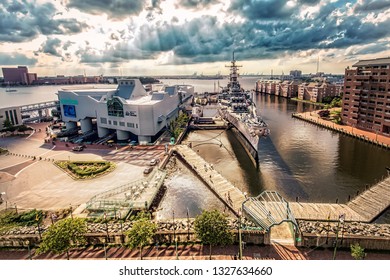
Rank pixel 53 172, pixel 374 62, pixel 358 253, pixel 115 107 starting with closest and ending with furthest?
1. pixel 358 253
2. pixel 53 172
3. pixel 115 107
4. pixel 374 62

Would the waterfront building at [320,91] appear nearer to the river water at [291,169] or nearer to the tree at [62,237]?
the river water at [291,169]

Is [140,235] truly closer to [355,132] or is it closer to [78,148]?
[78,148]

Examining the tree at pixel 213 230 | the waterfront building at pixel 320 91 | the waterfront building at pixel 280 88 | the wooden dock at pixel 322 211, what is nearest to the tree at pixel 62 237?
the tree at pixel 213 230

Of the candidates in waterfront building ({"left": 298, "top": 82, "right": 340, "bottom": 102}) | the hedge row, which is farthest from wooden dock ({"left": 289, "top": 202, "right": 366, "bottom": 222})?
waterfront building ({"left": 298, "top": 82, "right": 340, "bottom": 102})

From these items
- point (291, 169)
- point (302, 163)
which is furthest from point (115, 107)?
point (302, 163)

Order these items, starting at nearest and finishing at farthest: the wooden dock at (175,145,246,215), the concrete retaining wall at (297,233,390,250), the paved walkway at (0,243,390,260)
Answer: the paved walkway at (0,243,390,260) < the concrete retaining wall at (297,233,390,250) < the wooden dock at (175,145,246,215)

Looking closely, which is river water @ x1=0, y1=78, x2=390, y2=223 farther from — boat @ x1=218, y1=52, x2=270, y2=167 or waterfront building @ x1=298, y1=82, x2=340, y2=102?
waterfront building @ x1=298, y1=82, x2=340, y2=102
